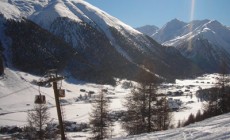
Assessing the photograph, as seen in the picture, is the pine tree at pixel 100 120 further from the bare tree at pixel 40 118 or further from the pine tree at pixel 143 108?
the bare tree at pixel 40 118

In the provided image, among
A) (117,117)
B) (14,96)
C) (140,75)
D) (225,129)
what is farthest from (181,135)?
(14,96)

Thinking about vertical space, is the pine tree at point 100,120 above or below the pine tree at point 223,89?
below

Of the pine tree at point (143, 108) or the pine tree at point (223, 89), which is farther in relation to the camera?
the pine tree at point (223, 89)

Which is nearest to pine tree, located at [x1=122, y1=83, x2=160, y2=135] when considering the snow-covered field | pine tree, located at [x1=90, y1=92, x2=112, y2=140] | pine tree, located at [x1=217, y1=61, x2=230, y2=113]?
pine tree, located at [x1=90, y1=92, x2=112, y2=140]

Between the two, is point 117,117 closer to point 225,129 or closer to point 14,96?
point 14,96

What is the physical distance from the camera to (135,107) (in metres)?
39.8

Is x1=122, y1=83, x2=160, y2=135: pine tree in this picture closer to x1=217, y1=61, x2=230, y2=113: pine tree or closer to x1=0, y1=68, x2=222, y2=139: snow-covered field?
x1=217, y1=61, x2=230, y2=113: pine tree

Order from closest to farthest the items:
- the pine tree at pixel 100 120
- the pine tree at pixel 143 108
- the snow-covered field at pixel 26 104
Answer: the pine tree at pixel 143 108 < the pine tree at pixel 100 120 < the snow-covered field at pixel 26 104

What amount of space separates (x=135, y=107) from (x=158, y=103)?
9.69 ft

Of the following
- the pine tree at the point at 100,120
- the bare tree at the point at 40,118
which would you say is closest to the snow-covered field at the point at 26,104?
the bare tree at the point at 40,118

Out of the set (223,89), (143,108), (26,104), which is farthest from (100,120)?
(26,104)

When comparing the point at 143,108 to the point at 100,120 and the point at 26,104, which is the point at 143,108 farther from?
the point at 26,104

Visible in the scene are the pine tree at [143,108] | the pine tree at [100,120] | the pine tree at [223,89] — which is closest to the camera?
the pine tree at [143,108]

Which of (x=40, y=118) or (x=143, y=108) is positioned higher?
(x=143, y=108)
